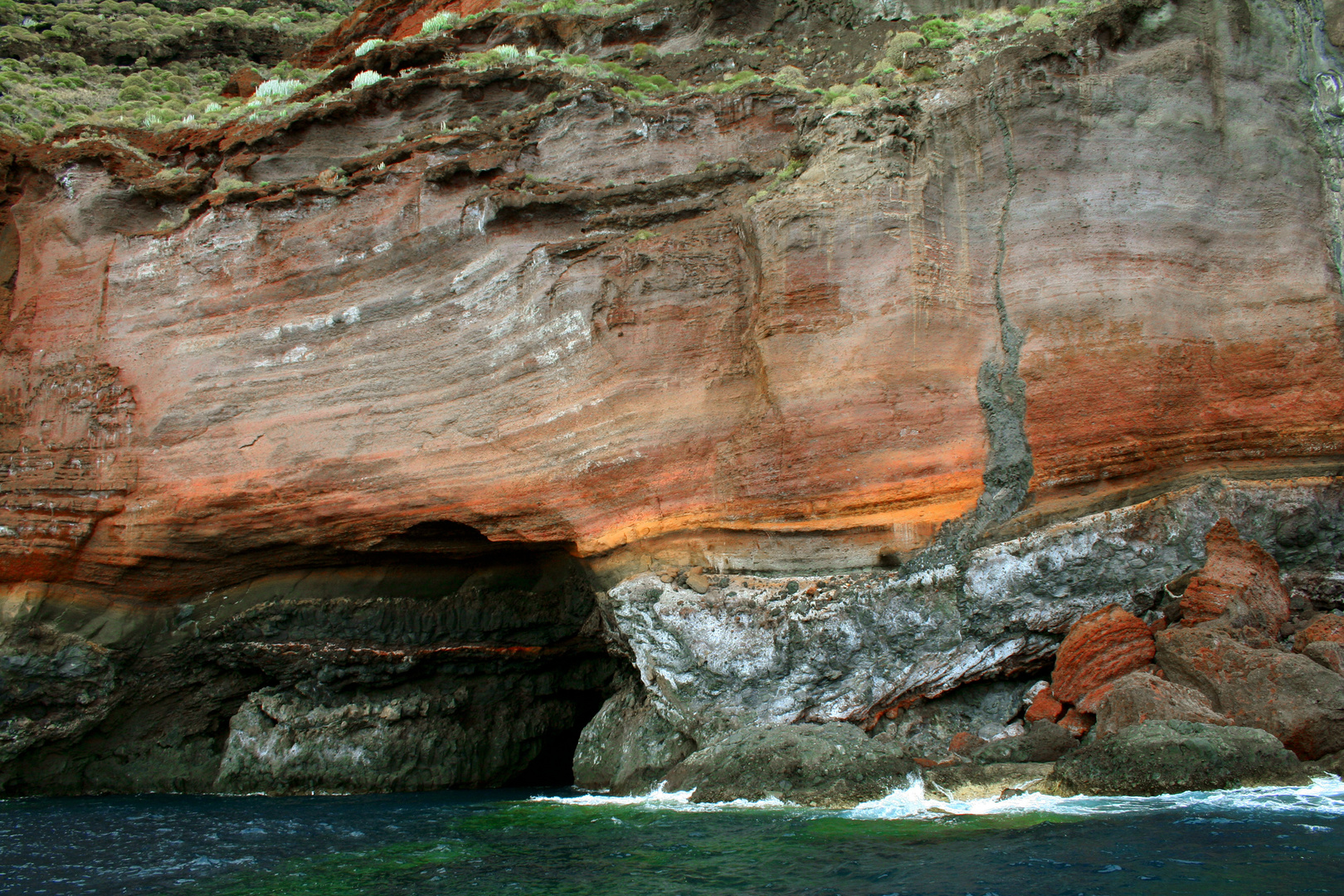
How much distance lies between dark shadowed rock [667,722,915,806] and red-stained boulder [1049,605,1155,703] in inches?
88.7

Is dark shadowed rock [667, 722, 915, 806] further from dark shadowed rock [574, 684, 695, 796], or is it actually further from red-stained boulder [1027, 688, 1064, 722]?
red-stained boulder [1027, 688, 1064, 722]

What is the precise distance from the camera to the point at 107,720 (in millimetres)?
16109

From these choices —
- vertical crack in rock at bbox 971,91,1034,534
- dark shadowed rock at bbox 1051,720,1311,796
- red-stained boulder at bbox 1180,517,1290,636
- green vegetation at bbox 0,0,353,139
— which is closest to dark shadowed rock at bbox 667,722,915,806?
dark shadowed rock at bbox 1051,720,1311,796

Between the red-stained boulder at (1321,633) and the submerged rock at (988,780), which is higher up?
the red-stained boulder at (1321,633)

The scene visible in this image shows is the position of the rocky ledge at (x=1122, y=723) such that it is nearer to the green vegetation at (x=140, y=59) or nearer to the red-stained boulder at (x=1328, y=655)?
the red-stained boulder at (x=1328, y=655)

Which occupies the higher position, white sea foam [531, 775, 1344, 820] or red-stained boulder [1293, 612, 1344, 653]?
red-stained boulder [1293, 612, 1344, 653]

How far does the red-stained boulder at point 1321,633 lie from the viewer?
10438 mm

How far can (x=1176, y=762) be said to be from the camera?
907cm

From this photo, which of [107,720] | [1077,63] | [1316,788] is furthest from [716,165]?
[107,720]

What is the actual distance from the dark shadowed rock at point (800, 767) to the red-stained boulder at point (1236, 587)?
4071 mm

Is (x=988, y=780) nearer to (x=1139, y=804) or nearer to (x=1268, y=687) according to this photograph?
(x=1139, y=804)

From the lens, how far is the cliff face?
12047 mm

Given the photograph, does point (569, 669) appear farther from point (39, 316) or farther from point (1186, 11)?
point (1186, 11)

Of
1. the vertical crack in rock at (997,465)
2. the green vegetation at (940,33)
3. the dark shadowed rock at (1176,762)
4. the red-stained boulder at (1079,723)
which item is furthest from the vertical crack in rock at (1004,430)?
the green vegetation at (940,33)
